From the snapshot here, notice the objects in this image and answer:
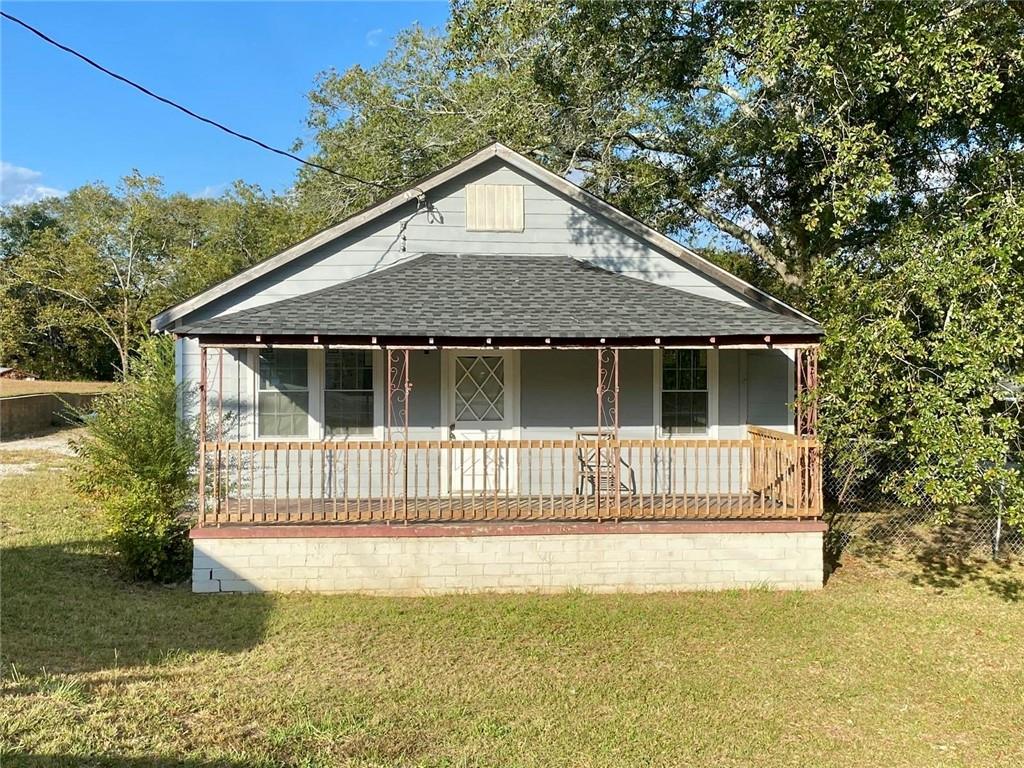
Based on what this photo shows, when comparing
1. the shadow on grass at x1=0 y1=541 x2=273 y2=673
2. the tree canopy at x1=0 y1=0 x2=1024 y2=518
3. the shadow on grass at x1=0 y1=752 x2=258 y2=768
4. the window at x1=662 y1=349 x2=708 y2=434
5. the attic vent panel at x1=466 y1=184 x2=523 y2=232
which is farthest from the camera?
the attic vent panel at x1=466 y1=184 x2=523 y2=232

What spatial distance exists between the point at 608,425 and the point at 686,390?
1.26 m

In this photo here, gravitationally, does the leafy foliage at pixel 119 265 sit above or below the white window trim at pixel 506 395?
above

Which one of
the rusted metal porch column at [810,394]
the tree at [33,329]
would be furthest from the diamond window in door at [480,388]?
the tree at [33,329]

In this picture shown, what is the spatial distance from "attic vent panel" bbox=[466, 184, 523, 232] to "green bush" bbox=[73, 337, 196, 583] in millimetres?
4781

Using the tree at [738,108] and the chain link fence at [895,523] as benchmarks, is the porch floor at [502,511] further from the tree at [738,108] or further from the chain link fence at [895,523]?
the tree at [738,108]

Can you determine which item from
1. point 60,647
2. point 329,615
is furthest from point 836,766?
point 60,647

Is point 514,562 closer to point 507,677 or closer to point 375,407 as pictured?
point 507,677

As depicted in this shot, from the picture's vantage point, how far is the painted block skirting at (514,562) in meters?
7.76

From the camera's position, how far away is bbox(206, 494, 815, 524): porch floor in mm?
7969

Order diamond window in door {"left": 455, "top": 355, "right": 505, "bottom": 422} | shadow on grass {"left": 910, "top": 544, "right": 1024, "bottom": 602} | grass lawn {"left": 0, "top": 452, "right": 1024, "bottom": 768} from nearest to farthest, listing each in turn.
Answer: grass lawn {"left": 0, "top": 452, "right": 1024, "bottom": 768} → shadow on grass {"left": 910, "top": 544, "right": 1024, "bottom": 602} → diamond window in door {"left": 455, "top": 355, "right": 505, "bottom": 422}

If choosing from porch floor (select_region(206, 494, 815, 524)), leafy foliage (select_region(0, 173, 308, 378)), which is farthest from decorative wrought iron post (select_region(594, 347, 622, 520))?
leafy foliage (select_region(0, 173, 308, 378))

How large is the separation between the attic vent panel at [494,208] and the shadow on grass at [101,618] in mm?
5923

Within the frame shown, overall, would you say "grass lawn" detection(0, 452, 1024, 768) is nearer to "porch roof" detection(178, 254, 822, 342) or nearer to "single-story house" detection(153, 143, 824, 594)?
"single-story house" detection(153, 143, 824, 594)

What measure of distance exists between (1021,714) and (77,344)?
44.6 m
